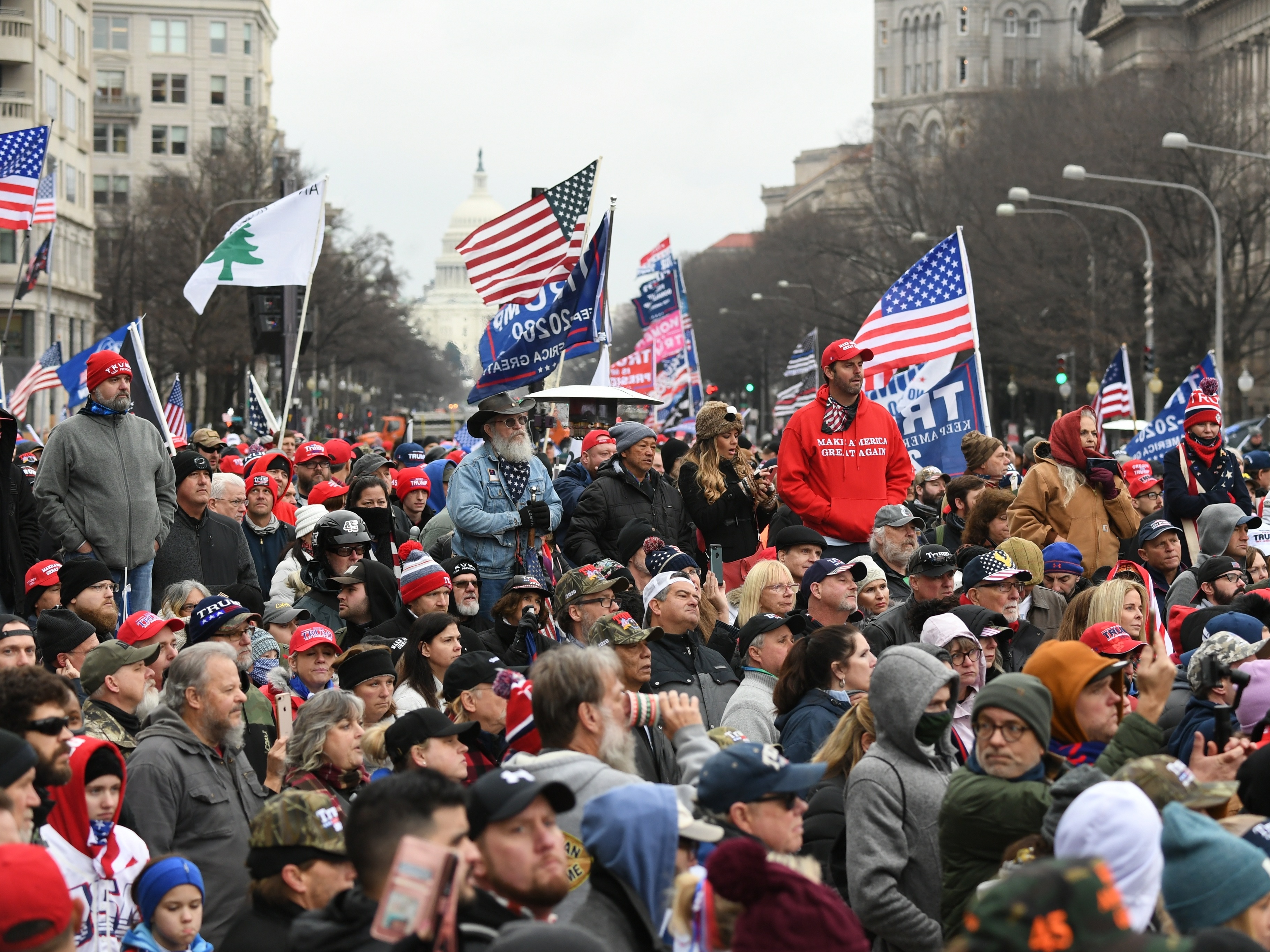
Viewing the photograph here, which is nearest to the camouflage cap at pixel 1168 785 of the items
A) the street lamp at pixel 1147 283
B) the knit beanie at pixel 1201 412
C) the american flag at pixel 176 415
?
the knit beanie at pixel 1201 412

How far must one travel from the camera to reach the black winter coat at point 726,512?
10898mm

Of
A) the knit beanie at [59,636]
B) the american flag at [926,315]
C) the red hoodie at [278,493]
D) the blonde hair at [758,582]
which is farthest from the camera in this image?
the american flag at [926,315]

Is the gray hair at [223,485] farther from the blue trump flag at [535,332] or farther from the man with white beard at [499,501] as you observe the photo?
the man with white beard at [499,501]

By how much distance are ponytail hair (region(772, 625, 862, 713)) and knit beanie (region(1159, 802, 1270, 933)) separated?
2.65m

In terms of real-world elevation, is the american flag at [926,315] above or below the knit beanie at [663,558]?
above

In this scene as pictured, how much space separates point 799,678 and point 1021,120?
178 ft

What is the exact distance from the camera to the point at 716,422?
1088cm

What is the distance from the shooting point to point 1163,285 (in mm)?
49281

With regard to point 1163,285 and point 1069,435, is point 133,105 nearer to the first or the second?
point 1163,285

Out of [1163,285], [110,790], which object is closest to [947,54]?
[1163,285]

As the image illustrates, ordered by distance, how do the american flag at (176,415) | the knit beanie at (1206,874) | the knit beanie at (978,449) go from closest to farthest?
the knit beanie at (1206,874) → the knit beanie at (978,449) → the american flag at (176,415)

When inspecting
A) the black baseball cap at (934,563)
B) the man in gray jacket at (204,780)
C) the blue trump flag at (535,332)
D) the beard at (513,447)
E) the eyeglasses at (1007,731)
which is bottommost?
the man in gray jacket at (204,780)

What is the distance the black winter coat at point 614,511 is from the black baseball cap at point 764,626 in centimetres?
255

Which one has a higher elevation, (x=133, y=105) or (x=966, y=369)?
(x=133, y=105)
